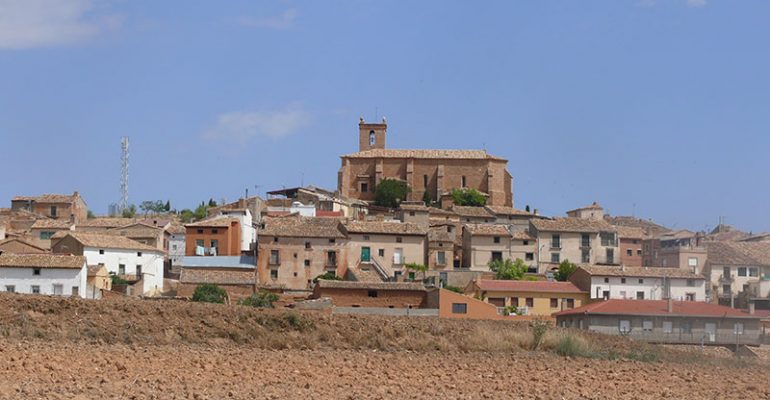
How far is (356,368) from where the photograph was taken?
93.6 feet

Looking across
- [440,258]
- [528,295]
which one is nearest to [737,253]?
[440,258]

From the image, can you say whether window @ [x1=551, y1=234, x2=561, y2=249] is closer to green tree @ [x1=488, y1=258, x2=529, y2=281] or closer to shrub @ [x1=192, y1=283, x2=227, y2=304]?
green tree @ [x1=488, y1=258, x2=529, y2=281]

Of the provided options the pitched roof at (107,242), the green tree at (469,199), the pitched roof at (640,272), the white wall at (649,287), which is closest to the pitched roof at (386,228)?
the pitched roof at (640,272)

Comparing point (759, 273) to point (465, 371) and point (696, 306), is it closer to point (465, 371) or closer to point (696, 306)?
point (696, 306)

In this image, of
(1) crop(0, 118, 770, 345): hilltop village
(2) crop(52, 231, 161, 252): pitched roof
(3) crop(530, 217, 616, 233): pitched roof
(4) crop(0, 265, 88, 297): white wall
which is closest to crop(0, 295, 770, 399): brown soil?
(1) crop(0, 118, 770, 345): hilltop village

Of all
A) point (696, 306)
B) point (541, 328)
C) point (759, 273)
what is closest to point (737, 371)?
point (541, 328)

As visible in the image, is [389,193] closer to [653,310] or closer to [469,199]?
[469,199]

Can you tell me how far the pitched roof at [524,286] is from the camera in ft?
197

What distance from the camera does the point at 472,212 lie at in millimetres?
85188

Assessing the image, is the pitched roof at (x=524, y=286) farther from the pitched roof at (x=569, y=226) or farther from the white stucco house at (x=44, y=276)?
the white stucco house at (x=44, y=276)

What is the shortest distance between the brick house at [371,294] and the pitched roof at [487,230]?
15219 mm

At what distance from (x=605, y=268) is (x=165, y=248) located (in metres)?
26.1

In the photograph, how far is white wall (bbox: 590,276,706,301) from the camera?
2517 inches

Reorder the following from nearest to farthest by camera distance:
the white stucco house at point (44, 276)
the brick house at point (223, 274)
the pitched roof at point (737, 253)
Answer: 1. the white stucco house at point (44, 276)
2. the brick house at point (223, 274)
3. the pitched roof at point (737, 253)
